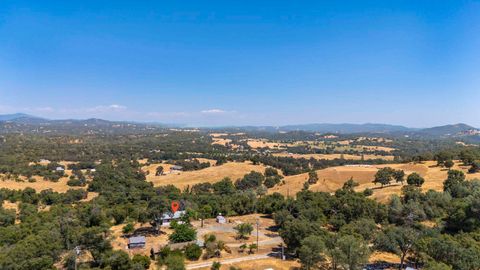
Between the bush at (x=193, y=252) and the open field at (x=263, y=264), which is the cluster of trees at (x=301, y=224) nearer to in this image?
the bush at (x=193, y=252)

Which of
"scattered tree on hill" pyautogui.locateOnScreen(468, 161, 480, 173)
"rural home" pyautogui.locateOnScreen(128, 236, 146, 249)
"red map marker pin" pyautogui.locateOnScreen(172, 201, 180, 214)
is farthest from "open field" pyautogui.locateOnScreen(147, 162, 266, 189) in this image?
"scattered tree on hill" pyautogui.locateOnScreen(468, 161, 480, 173)

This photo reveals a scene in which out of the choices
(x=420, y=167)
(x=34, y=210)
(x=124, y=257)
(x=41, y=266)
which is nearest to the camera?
(x=41, y=266)

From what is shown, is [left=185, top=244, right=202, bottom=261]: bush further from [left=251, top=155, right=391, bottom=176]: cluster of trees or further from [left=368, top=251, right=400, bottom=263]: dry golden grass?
[left=251, top=155, right=391, bottom=176]: cluster of trees

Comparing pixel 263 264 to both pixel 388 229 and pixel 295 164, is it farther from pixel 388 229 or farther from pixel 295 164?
pixel 295 164

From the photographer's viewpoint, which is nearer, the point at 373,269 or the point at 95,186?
the point at 373,269

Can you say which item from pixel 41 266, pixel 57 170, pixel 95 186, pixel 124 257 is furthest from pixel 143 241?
pixel 57 170

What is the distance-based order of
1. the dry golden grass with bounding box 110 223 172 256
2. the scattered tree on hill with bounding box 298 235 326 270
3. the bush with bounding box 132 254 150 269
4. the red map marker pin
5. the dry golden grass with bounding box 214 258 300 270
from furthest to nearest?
the red map marker pin < the dry golden grass with bounding box 110 223 172 256 < the dry golden grass with bounding box 214 258 300 270 < the bush with bounding box 132 254 150 269 < the scattered tree on hill with bounding box 298 235 326 270

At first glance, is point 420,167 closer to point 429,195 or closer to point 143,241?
point 429,195
